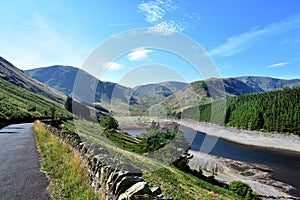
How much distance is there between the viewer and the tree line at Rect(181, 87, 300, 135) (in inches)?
4288

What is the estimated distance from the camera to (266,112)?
123 meters

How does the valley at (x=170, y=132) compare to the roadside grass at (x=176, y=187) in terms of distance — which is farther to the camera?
the valley at (x=170, y=132)

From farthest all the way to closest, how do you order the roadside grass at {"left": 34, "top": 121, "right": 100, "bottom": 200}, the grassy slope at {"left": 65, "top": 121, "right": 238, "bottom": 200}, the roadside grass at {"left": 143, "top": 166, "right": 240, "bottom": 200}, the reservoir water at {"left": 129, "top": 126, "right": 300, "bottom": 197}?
the reservoir water at {"left": 129, "top": 126, "right": 300, "bottom": 197} < the grassy slope at {"left": 65, "top": 121, "right": 238, "bottom": 200} < the roadside grass at {"left": 143, "top": 166, "right": 240, "bottom": 200} < the roadside grass at {"left": 34, "top": 121, "right": 100, "bottom": 200}

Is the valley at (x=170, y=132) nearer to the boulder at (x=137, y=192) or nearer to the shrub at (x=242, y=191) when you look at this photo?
the shrub at (x=242, y=191)

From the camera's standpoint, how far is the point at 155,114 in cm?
2680

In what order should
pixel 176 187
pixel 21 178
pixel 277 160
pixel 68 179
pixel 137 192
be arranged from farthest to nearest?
pixel 277 160, pixel 176 187, pixel 21 178, pixel 68 179, pixel 137 192

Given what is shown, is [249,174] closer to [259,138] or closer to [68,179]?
[68,179]

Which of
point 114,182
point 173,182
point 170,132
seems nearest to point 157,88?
point 173,182

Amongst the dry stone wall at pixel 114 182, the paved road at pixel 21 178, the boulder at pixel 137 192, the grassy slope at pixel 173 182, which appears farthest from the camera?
the grassy slope at pixel 173 182

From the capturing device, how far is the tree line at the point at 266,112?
108912 mm

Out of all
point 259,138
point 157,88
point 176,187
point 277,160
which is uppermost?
point 157,88

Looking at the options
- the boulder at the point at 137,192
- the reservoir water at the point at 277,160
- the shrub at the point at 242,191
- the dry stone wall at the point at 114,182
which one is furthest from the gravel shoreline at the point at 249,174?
the boulder at the point at 137,192

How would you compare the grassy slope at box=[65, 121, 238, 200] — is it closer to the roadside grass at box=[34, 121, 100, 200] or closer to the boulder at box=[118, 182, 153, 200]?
the roadside grass at box=[34, 121, 100, 200]

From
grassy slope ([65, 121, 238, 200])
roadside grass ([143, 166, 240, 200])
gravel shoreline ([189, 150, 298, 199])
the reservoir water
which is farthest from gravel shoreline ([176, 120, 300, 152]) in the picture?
roadside grass ([143, 166, 240, 200])
